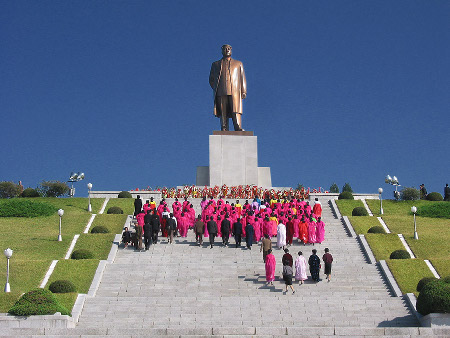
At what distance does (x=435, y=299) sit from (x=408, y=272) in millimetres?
4898

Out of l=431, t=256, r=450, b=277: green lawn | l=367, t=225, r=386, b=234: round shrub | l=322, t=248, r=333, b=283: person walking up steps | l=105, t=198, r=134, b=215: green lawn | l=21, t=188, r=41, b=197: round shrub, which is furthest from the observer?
l=21, t=188, r=41, b=197: round shrub

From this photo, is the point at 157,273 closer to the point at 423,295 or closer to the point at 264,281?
the point at 264,281

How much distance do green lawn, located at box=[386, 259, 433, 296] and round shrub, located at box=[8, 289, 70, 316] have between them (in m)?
10.0

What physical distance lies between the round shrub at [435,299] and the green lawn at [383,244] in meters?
6.13

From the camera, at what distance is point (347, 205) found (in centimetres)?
3606

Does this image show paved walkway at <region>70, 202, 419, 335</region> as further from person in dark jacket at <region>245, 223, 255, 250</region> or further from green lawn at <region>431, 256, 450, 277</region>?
green lawn at <region>431, 256, 450, 277</region>

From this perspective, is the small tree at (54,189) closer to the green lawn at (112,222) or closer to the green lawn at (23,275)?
the green lawn at (112,222)

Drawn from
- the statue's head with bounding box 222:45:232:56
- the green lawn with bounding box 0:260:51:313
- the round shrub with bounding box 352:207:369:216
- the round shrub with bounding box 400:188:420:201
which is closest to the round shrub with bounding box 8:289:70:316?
the green lawn with bounding box 0:260:51:313

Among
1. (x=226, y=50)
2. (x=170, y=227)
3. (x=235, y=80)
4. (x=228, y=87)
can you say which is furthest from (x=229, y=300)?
(x=226, y=50)

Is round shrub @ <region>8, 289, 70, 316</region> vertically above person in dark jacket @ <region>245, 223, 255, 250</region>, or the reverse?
person in dark jacket @ <region>245, 223, 255, 250</region>

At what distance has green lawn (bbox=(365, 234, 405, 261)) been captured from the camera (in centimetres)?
2675

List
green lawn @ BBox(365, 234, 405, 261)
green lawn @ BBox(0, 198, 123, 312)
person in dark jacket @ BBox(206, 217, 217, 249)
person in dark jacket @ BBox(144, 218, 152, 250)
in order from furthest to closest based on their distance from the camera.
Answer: person in dark jacket @ BBox(206, 217, 217, 249)
person in dark jacket @ BBox(144, 218, 152, 250)
green lawn @ BBox(365, 234, 405, 261)
green lawn @ BBox(0, 198, 123, 312)

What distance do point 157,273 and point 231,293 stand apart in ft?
9.93

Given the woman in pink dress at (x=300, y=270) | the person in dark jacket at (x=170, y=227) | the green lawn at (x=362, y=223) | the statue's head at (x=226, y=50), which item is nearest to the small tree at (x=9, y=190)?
the statue's head at (x=226, y=50)
